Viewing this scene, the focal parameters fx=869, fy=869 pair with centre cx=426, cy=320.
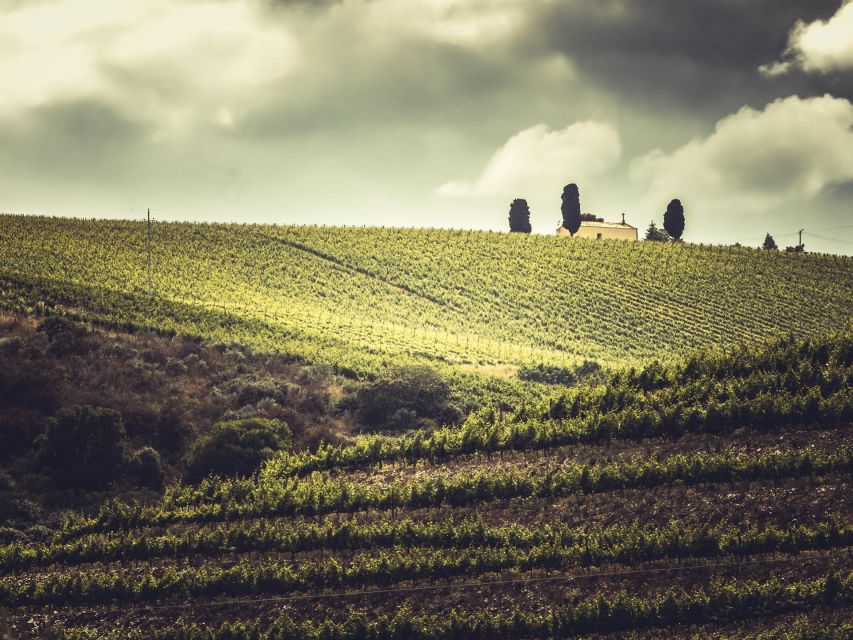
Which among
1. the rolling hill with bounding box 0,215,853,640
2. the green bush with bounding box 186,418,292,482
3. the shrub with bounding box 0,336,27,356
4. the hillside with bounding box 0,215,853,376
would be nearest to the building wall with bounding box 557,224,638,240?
the hillside with bounding box 0,215,853,376

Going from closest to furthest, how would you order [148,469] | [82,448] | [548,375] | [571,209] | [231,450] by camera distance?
[82,448] → [231,450] → [148,469] → [548,375] → [571,209]

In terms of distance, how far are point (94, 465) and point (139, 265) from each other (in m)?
47.2

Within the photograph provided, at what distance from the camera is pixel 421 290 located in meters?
87.9

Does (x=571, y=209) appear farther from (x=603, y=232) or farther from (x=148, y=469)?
(x=148, y=469)

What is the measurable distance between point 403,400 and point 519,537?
23.6 metres

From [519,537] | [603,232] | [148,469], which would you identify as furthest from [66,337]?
[603,232]

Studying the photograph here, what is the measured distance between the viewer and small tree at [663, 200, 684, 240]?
12481 cm

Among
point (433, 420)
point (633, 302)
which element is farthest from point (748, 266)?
point (433, 420)

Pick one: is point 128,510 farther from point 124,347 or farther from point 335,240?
point 335,240

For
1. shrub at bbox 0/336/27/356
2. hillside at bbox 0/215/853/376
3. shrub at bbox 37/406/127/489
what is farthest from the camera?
hillside at bbox 0/215/853/376

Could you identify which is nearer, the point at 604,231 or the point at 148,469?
the point at 148,469

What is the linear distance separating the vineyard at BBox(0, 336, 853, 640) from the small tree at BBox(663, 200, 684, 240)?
88.9 m

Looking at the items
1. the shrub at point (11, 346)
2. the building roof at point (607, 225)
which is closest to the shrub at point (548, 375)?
the shrub at point (11, 346)

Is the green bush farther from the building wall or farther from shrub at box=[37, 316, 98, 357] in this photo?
the building wall
